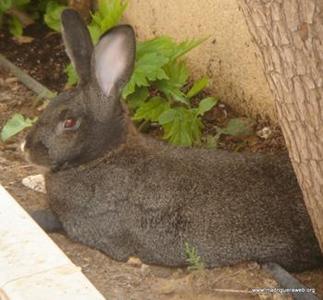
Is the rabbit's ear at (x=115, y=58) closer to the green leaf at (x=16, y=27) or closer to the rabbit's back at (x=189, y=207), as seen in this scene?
the rabbit's back at (x=189, y=207)

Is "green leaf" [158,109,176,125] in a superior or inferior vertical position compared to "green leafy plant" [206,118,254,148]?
superior

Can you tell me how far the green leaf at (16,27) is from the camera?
7109 millimetres

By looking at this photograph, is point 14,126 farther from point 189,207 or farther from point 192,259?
point 192,259

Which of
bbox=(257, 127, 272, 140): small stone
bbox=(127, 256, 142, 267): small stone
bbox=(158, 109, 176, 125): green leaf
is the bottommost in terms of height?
bbox=(127, 256, 142, 267): small stone

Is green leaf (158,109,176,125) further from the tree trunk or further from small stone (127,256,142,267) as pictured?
the tree trunk

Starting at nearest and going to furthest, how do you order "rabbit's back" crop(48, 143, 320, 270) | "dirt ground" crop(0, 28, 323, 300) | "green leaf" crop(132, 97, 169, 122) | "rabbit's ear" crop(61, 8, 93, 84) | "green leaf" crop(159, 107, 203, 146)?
"dirt ground" crop(0, 28, 323, 300) < "rabbit's back" crop(48, 143, 320, 270) < "rabbit's ear" crop(61, 8, 93, 84) < "green leaf" crop(159, 107, 203, 146) < "green leaf" crop(132, 97, 169, 122)

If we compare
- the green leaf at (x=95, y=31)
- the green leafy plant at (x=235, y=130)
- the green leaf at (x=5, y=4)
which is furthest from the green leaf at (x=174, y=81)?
the green leaf at (x=5, y=4)

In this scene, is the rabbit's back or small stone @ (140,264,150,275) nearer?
the rabbit's back

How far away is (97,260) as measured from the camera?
4.77 m

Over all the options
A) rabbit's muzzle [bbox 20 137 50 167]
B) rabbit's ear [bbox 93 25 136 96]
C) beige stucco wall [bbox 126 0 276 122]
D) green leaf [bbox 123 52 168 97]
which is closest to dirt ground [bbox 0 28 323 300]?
rabbit's muzzle [bbox 20 137 50 167]

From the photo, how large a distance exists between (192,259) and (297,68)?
48.6 inches

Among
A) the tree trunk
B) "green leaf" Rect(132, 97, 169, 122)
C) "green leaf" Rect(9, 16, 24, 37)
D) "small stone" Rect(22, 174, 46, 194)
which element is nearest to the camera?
the tree trunk

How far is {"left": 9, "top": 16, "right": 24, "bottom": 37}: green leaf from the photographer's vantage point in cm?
711

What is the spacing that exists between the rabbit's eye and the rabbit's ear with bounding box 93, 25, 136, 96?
0.75 ft
